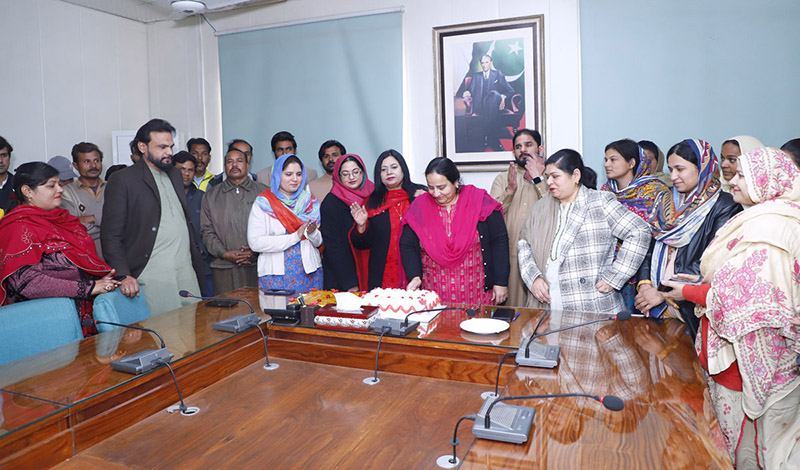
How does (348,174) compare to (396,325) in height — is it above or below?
above

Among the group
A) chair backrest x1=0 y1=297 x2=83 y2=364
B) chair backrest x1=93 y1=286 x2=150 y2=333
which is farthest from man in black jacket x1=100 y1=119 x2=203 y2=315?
chair backrest x1=0 y1=297 x2=83 y2=364

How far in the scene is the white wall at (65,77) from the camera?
4.23 m

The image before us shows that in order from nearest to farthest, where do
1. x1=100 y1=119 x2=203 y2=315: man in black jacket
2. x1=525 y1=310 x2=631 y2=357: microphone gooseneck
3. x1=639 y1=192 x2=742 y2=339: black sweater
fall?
x1=525 y1=310 x2=631 y2=357: microphone gooseneck → x1=639 y1=192 x2=742 y2=339: black sweater → x1=100 y1=119 x2=203 y2=315: man in black jacket

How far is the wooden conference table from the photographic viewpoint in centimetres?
120

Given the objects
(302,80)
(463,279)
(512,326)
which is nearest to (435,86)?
(302,80)

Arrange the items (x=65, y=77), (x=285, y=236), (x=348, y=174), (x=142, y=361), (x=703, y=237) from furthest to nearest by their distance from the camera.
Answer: (x=65, y=77) < (x=348, y=174) < (x=285, y=236) < (x=703, y=237) < (x=142, y=361)

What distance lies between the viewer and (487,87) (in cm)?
411

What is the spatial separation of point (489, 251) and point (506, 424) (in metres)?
1.65

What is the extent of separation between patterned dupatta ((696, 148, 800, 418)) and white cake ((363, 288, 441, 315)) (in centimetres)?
95

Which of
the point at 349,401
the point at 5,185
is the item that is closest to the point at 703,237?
the point at 349,401

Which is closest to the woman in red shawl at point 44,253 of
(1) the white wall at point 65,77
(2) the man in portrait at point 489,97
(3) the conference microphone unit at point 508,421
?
(3) the conference microphone unit at point 508,421

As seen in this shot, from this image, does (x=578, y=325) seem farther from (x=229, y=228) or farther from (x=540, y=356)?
(x=229, y=228)

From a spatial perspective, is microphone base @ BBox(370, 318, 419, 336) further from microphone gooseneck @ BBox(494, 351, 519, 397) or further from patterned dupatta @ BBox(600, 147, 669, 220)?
patterned dupatta @ BBox(600, 147, 669, 220)

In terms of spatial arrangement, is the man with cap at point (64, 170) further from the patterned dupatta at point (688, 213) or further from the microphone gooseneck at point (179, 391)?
the patterned dupatta at point (688, 213)
